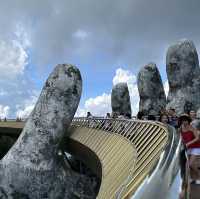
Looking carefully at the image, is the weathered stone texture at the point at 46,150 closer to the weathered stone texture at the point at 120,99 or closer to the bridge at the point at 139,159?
the bridge at the point at 139,159

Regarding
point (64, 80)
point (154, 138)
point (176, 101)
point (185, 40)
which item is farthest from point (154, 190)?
point (64, 80)

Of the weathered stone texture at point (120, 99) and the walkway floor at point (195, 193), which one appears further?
the weathered stone texture at point (120, 99)

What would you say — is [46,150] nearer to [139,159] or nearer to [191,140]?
[191,140]

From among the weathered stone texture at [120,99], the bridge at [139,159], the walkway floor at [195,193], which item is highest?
the weathered stone texture at [120,99]

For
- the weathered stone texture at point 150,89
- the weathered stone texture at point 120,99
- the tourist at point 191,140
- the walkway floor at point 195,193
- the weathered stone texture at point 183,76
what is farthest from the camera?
the weathered stone texture at point 120,99

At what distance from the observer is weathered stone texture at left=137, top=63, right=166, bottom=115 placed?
2233 cm

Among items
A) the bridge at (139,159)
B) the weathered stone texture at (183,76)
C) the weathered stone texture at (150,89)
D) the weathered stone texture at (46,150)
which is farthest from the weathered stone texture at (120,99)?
the bridge at (139,159)

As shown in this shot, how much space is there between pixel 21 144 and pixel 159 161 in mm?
17012

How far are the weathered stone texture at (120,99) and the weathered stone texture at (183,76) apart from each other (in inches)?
291

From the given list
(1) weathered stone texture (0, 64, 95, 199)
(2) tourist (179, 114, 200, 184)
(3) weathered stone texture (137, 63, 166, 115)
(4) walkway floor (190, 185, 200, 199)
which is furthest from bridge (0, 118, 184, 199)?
(3) weathered stone texture (137, 63, 166, 115)

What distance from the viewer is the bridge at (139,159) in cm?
410

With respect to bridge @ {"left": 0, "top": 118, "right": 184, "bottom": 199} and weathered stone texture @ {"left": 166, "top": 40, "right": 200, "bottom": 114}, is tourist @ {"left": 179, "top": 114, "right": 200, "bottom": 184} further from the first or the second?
weathered stone texture @ {"left": 166, "top": 40, "right": 200, "bottom": 114}

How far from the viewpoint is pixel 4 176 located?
19781mm

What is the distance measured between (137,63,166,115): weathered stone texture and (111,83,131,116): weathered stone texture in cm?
407
